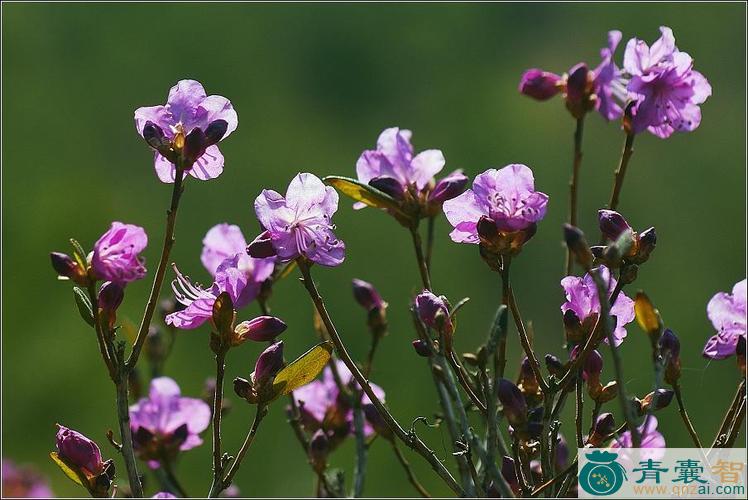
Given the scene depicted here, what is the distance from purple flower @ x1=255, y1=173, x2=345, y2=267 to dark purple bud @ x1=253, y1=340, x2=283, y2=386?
6 centimetres

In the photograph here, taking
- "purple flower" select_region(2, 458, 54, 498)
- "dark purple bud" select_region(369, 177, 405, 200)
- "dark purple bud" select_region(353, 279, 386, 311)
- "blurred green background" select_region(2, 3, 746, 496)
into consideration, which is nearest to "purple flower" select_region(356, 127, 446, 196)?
"dark purple bud" select_region(369, 177, 405, 200)

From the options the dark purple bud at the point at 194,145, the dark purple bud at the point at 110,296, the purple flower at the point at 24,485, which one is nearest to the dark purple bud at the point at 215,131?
the dark purple bud at the point at 194,145

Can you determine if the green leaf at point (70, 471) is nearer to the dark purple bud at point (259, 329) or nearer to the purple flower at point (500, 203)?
the dark purple bud at point (259, 329)

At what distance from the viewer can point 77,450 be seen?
589 mm

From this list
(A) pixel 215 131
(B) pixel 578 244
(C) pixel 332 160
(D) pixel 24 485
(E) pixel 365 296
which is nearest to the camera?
(B) pixel 578 244

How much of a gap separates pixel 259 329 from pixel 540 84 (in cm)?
39

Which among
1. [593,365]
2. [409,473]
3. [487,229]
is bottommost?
[409,473]

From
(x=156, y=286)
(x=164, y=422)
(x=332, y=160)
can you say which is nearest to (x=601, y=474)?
(x=156, y=286)

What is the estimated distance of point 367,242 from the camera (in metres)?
2.33

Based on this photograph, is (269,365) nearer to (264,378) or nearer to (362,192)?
(264,378)

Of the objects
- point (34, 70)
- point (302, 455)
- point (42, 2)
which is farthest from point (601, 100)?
point (42, 2)

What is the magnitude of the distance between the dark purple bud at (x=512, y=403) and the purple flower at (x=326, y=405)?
0.21m

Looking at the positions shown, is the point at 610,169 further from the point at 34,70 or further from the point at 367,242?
the point at 34,70

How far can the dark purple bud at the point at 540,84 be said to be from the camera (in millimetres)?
836
